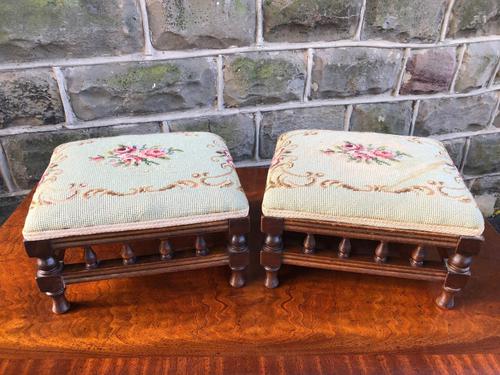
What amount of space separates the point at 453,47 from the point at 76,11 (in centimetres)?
89

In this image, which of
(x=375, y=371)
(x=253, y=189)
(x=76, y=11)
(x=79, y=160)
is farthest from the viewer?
(x=253, y=189)

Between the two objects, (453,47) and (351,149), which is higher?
(453,47)

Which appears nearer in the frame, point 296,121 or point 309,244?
point 309,244

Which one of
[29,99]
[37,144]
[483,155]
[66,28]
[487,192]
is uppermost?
[66,28]

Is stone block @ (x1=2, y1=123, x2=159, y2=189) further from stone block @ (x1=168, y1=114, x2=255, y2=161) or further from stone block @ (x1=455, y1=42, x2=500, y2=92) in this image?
stone block @ (x1=455, y1=42, x2=500, y2=92)

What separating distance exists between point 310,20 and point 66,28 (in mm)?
533

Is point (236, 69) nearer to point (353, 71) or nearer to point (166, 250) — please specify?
point (353, 71)

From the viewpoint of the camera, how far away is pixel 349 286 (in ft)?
2.58

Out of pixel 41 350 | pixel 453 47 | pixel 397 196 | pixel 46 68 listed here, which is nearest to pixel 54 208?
pixel 41 350

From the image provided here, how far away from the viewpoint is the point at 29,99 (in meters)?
0.95

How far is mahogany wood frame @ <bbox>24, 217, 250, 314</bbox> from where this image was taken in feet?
2.13

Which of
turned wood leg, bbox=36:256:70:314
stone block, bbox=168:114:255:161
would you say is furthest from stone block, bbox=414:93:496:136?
turned wood leg, bbox=36:256:70:314

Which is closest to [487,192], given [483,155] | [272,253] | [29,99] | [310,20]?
[483,155]

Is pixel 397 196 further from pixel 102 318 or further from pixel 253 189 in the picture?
pixel 102 318
